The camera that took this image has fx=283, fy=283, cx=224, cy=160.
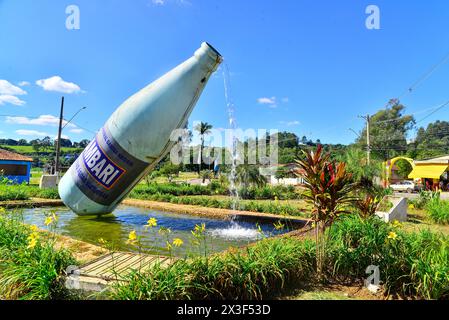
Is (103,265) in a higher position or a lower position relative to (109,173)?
lower

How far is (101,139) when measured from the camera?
7.96 m

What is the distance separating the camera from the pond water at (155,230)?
6707 millimetres

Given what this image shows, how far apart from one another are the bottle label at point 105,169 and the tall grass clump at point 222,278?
4629 mm

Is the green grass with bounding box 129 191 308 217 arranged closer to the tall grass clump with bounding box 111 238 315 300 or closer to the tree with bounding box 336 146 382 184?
the tree with bounding box 336 146 382 184

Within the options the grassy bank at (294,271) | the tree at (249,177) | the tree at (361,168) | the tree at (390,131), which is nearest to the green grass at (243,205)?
the tree at (361,168)

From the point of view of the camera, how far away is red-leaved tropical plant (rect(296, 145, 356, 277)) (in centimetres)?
453

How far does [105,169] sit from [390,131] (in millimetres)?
68729

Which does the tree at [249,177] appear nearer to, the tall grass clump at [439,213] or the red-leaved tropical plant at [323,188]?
the tall grass clump at [439,213]

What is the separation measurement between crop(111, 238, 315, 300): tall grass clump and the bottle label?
15.2 ft

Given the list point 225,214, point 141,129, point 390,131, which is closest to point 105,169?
Result: point 141,129

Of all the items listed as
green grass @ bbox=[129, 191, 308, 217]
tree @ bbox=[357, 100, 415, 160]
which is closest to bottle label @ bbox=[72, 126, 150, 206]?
green grass @ bbox=[129, 191, 308, 217]
